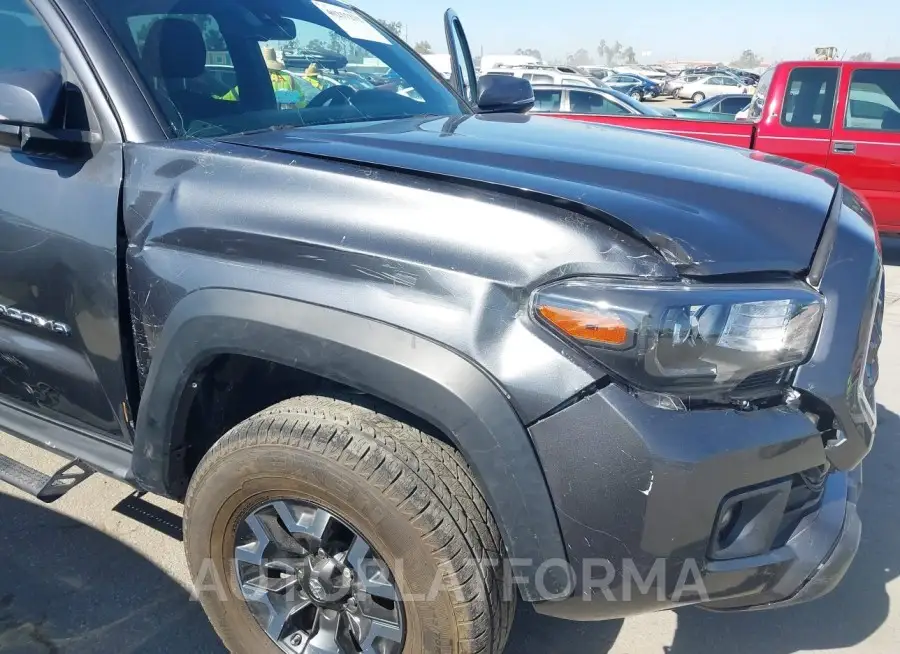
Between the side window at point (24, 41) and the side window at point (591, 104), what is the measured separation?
8732 millimetres

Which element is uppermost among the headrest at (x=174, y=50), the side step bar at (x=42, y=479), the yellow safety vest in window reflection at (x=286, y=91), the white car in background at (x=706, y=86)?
the headrest at (x=174, y=50)

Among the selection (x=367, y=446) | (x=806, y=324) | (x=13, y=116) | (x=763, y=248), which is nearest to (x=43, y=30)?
(x=13, y=116)

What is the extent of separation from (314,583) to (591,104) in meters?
10.1

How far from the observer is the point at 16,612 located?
2354 mm

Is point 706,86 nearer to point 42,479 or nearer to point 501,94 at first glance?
point 501,94

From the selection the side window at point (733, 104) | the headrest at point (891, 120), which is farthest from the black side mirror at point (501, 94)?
the side window at point (733, 104)

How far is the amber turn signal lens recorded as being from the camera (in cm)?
148

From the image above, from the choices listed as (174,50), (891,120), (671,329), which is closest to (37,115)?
(174,50)

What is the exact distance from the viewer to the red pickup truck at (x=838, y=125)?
6605 millimetres

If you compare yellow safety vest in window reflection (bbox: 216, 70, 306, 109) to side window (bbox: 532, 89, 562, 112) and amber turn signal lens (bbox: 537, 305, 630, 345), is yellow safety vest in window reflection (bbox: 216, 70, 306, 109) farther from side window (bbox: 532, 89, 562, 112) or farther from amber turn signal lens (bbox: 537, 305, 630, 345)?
side window (bbox: 532, 89, 562, 112)

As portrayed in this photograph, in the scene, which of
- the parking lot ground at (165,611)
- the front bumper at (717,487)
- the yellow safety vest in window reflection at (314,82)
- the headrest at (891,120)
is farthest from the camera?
the headrest at (891,120)

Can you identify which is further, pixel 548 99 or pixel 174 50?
pixel 548 99

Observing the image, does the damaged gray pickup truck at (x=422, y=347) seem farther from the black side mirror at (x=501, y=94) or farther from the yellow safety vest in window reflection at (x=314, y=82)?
the black side mirror at (x=501, y=94)

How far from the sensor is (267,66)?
258 centimetres
